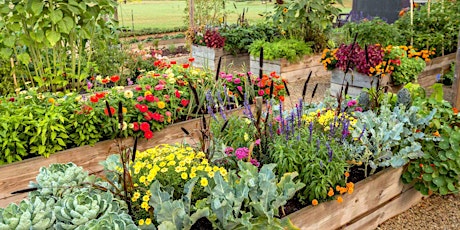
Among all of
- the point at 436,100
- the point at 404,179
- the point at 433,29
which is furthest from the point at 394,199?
the point at 433,29

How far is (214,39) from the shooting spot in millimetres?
7008

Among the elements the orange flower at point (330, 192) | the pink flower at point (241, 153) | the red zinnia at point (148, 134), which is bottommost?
the orange flower at point (330, 192)

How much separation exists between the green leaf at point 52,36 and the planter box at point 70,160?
113cm

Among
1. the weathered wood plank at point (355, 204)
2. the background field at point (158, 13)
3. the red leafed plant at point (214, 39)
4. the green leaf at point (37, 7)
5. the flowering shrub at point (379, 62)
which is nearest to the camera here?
the weathered wood plank at point (355, 204)

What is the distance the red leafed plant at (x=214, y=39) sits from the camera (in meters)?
6.98

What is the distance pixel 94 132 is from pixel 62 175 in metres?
0.94

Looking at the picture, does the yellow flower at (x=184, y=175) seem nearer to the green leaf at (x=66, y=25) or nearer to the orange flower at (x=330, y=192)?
the orange flower at (x=330, y=192)

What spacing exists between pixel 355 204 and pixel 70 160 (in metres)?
1.86

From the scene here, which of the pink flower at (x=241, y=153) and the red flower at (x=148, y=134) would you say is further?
the red flower at (x=148, y=134)

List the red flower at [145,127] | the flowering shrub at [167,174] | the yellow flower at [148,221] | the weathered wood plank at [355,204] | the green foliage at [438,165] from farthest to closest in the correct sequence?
the red flower at [145,127], the green foliage at [438,165], the weathered wood plank at [355,204], the flowering shrub at [167,174], the yellow flower at [148,221]

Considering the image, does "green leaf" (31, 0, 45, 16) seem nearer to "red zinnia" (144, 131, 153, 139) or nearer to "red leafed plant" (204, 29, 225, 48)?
"red zinnia" (144, 131, 153, 139)

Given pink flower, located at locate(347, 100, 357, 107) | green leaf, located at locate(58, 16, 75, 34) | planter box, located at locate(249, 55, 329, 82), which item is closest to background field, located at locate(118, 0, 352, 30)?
planter box, located at locate(249, 55, 329, 82)

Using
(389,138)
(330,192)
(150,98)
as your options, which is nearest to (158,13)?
(150,98)

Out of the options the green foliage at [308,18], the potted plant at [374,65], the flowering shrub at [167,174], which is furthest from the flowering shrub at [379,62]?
the flowering shrub at [167,174]
